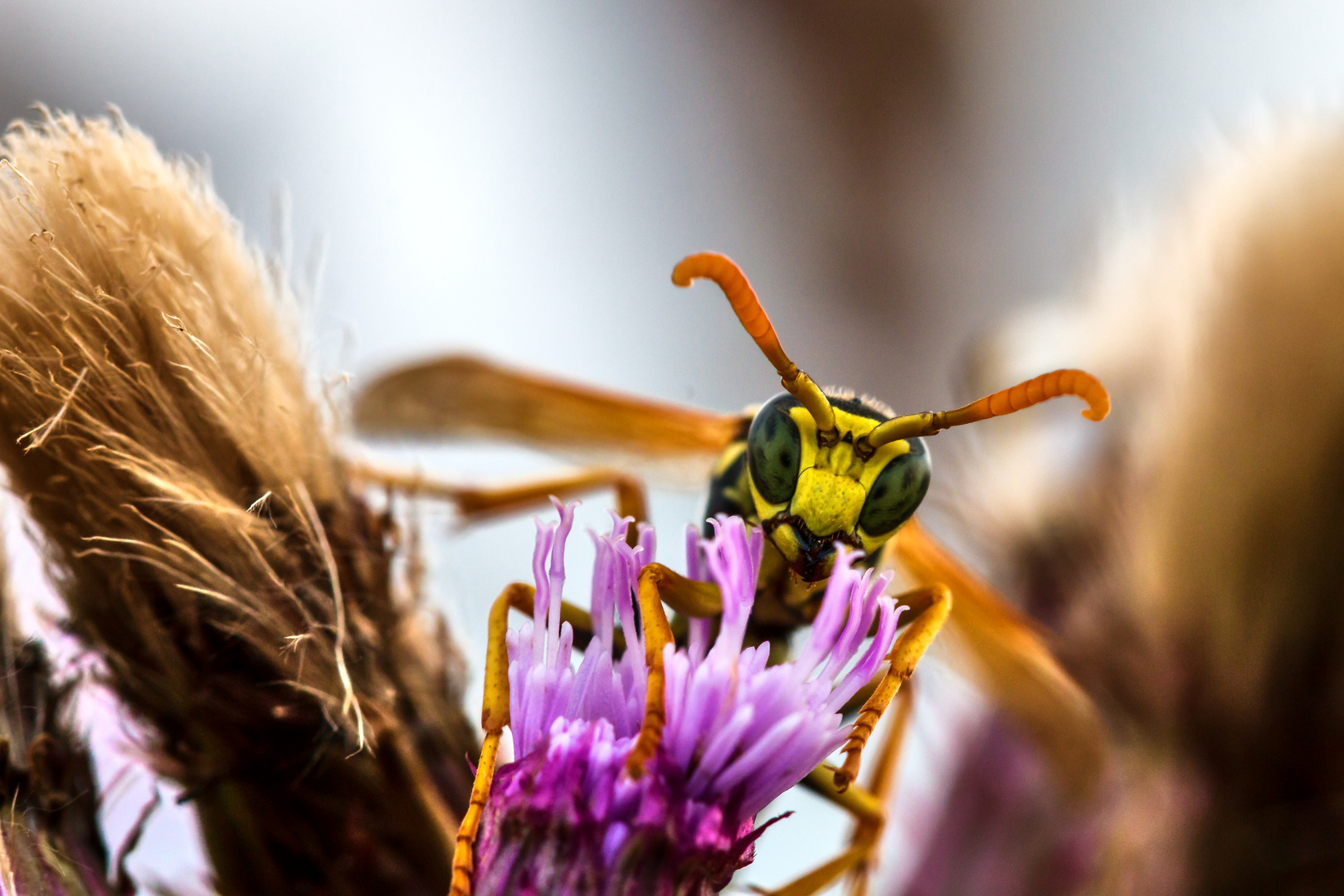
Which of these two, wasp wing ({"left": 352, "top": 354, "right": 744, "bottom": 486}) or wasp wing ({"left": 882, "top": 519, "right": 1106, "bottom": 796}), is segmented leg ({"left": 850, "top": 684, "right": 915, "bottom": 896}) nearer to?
wasp wing ({"left": 882, "top": 519, "right": 1106, "bottom": 796})

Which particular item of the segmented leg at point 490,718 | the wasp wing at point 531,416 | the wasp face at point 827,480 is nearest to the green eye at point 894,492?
the wasp face at point 827,480

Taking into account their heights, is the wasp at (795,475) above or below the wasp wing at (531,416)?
below

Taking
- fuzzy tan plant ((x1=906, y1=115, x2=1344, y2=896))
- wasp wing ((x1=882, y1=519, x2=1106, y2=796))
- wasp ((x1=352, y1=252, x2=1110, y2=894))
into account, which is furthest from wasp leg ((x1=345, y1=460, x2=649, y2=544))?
fuzzy tan plant ((x1=906, y1=115, x2=1344, y2=896))

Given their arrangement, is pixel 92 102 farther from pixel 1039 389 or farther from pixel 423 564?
pixel 1039 389

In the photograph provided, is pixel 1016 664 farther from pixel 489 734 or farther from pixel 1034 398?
pixel 489 734

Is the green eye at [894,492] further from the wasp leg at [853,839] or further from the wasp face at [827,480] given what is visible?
the wasp leg at [853,839]
